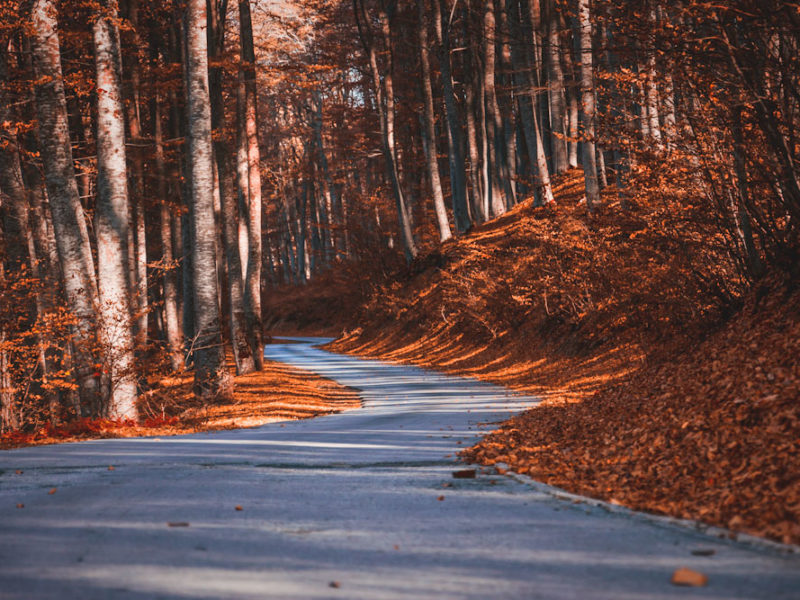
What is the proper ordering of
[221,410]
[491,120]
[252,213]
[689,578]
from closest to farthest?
[689,578] < [221,410] < [252,213] < [491,120]

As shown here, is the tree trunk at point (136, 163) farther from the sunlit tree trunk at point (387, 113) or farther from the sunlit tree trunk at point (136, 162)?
the sunlit tree trunk at point (387, 113)

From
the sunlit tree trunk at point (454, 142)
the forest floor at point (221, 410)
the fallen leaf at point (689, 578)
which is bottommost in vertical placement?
the forest floor at point (221, 410)

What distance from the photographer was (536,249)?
23078 mm

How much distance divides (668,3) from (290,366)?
70.3ft

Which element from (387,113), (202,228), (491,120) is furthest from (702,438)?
(491,120)

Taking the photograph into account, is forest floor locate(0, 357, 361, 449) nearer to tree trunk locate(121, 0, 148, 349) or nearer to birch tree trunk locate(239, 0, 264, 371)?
birch tree trunk locate(239, 0, 264, 371)

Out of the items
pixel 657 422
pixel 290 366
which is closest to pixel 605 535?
pixel 657 422

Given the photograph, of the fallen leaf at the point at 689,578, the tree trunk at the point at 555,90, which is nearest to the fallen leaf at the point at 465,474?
the fallen leaf at the point at 689,578

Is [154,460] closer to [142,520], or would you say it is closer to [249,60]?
[142,520]

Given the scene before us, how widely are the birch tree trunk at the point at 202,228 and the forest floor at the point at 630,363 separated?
6.93 meters

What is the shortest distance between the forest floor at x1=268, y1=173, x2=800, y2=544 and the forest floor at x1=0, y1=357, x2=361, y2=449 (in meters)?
4.66

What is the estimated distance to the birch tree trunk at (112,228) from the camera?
46.0 feet

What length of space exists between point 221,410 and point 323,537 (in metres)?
11.6

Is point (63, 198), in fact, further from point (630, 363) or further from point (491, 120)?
point (491, 120)
